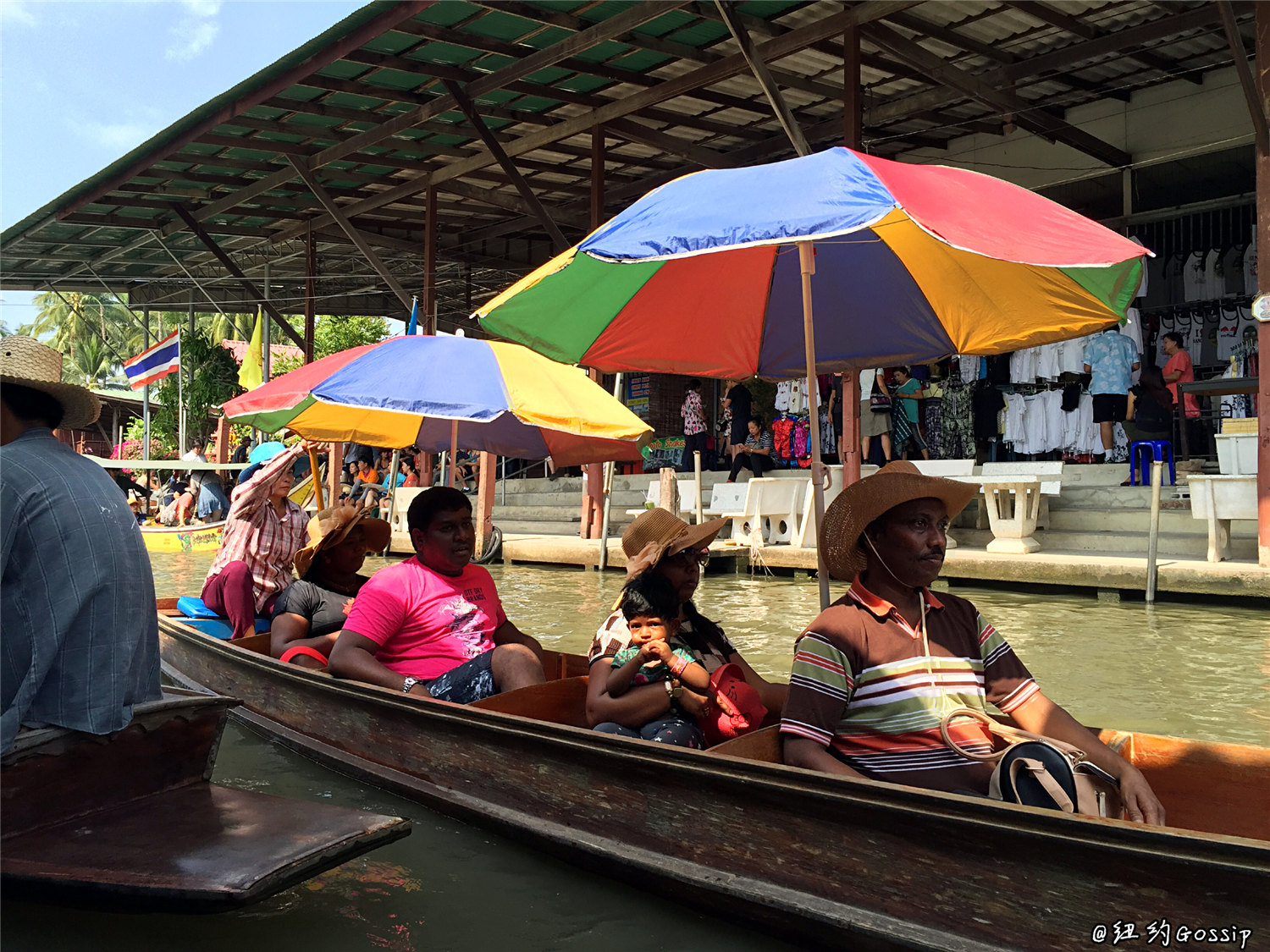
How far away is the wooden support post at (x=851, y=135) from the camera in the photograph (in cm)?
981

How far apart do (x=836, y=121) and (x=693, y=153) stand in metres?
1.81

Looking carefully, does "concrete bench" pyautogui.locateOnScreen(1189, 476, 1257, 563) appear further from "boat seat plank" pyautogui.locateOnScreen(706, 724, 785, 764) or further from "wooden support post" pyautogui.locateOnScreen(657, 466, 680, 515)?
"boat seat plank" pyautogui.locateOnScreen(706, 724, 785, 764)

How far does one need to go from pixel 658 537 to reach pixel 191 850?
1.89 m

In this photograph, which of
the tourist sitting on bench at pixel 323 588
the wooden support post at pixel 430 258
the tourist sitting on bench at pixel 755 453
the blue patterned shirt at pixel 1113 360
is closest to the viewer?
the tourist sitting on bench at pixel 323 588

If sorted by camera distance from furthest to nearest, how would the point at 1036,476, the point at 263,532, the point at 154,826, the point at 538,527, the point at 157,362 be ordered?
1. the point at 157,362
2. the point at 538,527
3. the point at 1036,476
4. the point at 263,532
5. the point at 154,826

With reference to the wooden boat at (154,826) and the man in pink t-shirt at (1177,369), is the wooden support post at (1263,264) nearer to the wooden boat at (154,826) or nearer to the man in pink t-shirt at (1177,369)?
the man in pink t-shirt at (1177,369)

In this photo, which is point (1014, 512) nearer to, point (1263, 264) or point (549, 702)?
point (1263, 264)

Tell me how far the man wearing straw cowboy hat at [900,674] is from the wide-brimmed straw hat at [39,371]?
2.32 meters

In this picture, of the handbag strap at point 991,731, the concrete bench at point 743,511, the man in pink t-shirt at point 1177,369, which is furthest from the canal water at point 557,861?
the man in pink t-shirt at point 1177,369

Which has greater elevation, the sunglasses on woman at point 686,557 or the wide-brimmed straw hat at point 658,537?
the wide-brimmed straw hat at point 658,537

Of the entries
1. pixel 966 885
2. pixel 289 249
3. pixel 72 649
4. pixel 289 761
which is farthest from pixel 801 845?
pixel 289 249

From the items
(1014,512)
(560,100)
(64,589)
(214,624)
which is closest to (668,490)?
(1014,512)

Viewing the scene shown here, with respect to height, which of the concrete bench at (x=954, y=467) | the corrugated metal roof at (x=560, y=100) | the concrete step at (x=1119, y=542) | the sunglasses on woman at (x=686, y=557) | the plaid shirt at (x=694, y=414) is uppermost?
the corrugated metal roof at (x=560, y=100)

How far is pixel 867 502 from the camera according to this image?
309 centimetres
